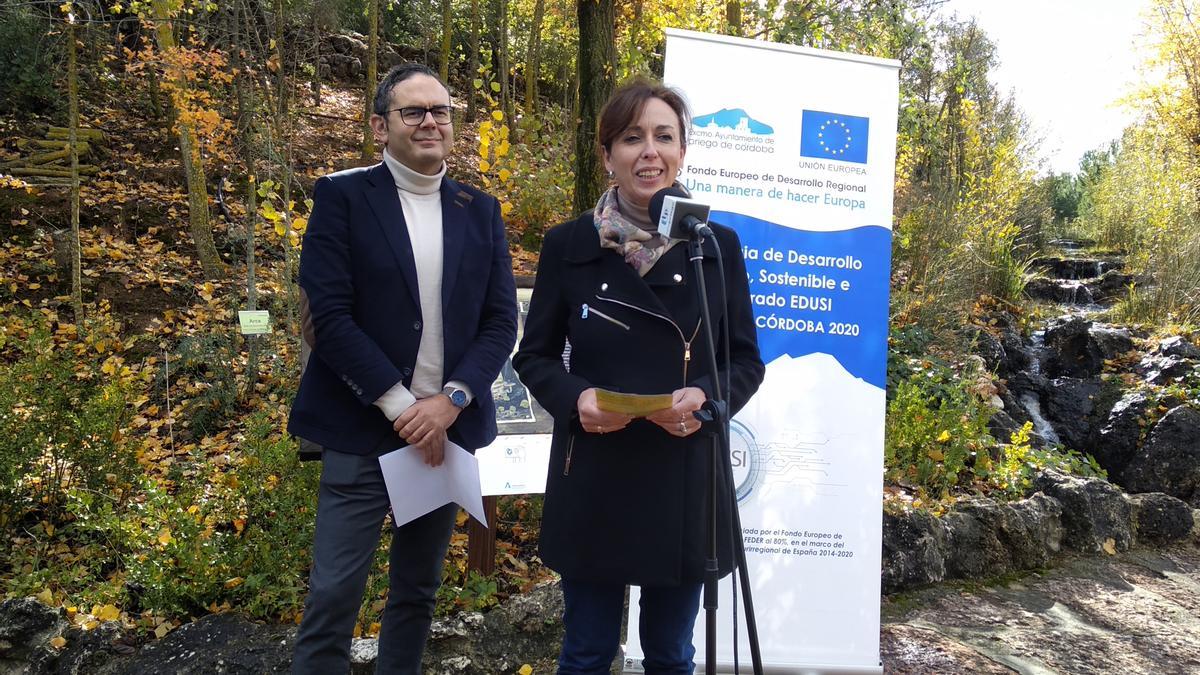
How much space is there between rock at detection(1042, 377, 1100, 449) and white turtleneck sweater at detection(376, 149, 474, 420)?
8788 mm

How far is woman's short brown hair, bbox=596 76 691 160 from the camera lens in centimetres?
201

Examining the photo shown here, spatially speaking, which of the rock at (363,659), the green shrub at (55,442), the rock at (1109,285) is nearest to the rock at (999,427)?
the rock at (363,659)

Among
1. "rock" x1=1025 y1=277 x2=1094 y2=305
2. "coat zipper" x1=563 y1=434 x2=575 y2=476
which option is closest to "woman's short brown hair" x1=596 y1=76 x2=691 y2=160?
"coat zipper" x1=563 y1=434 x2=575 y2=476

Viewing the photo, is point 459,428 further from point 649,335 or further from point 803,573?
point 803,573

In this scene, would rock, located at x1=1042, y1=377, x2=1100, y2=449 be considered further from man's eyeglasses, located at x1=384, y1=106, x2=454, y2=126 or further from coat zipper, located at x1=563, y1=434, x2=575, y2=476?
man's eyeglasses, located at x1=384, y1=106, x2=454, y2=126

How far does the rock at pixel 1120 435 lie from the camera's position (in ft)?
27.6

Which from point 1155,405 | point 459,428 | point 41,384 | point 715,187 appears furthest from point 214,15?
point 1155,405

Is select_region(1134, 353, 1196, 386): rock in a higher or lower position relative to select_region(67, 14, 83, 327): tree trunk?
lower

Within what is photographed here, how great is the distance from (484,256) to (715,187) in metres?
1.32

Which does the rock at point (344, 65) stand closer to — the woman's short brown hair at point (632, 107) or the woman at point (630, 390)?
the woman's short brown hair at point (632, 107)

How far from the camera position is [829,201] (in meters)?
3.44

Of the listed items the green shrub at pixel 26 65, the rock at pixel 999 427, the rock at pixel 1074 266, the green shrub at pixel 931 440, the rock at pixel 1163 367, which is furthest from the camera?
the rock at pixel 1074 266

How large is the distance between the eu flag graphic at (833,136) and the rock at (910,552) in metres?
2.18

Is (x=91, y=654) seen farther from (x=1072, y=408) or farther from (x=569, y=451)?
(x=1072, y=408)
